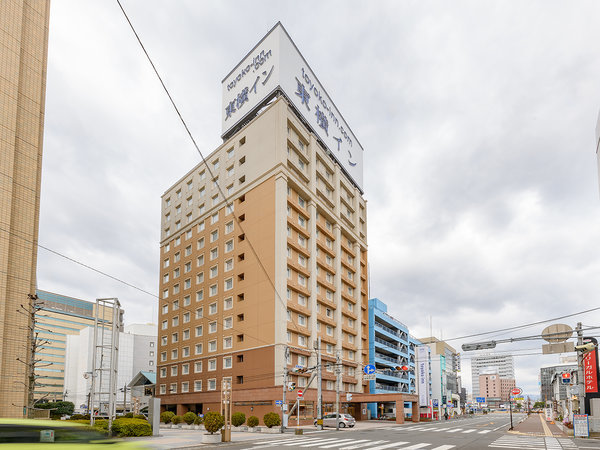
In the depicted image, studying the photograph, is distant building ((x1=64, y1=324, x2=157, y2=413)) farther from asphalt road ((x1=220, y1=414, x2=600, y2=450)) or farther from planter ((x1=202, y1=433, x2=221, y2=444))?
planter ((x1=202, y1=433, x2=221, y2=444))

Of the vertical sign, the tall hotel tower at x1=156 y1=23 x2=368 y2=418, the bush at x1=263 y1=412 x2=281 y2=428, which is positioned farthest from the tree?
the vertical sign

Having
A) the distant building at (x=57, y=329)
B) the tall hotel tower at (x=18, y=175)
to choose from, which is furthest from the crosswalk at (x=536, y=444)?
the distant building at (x=57, y=329)

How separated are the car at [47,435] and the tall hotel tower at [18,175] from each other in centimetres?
2893

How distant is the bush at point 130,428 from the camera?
31431 millimetres

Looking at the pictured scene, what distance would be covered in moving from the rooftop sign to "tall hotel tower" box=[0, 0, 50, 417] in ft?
94.0

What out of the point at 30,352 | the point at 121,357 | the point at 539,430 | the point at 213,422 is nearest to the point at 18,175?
the point at 30,352

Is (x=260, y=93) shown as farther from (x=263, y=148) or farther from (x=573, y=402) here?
(x=573, y=402)

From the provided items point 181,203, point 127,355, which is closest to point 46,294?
point 127,355

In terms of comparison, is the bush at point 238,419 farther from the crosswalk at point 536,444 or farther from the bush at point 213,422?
the crosswalk at point 536,444

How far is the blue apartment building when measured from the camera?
3216 inches

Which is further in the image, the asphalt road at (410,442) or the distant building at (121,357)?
the distant building at (121,357)

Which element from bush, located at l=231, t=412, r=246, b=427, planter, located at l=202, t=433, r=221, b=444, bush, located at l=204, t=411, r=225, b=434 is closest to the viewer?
planter, located at l=202, t=433, r=221, b=444

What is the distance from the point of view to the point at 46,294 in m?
167

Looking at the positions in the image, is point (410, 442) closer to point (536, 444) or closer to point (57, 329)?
point (536, 444)
